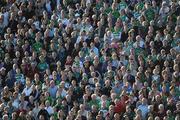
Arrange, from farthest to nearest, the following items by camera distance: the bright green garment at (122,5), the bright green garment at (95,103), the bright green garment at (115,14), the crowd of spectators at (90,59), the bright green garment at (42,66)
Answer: the bright green garment at (122,5) < the bright green garment at (115,14) < the bright green garment at (42,66) < the bright green garment at (95,103) < the crowd of spectators at (90,59)

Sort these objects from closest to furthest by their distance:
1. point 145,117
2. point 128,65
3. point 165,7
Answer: point 145,117 < point 128,65 < point 165,7

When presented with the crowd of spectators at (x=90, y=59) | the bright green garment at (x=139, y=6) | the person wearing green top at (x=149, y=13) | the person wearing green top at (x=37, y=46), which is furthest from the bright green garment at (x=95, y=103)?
the bright green garment at (x=139, y=6)

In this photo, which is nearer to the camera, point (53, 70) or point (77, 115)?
point (77, 115)

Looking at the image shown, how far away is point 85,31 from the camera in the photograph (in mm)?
24812

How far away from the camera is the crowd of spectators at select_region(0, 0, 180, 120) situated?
22.2 m

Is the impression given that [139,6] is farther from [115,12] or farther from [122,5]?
[115,12]

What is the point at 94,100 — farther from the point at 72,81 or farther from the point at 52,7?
the point at 52,7

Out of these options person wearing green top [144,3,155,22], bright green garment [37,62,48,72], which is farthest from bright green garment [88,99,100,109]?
person wearing green top [144,3,155,22]

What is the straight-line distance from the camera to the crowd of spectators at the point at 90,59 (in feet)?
72.8

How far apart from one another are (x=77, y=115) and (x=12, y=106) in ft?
6.12

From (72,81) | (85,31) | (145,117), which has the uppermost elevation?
(85,31)

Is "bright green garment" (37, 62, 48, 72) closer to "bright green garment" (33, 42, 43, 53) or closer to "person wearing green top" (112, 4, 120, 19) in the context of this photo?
"bright green garment" (33, 42, 43, 53)

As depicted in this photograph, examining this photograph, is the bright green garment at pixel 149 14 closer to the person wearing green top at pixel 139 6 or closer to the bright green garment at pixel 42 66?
the person wearing green top at pixel 139 6

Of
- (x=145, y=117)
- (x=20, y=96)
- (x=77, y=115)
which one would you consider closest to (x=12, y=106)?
(x=20, y=96)
